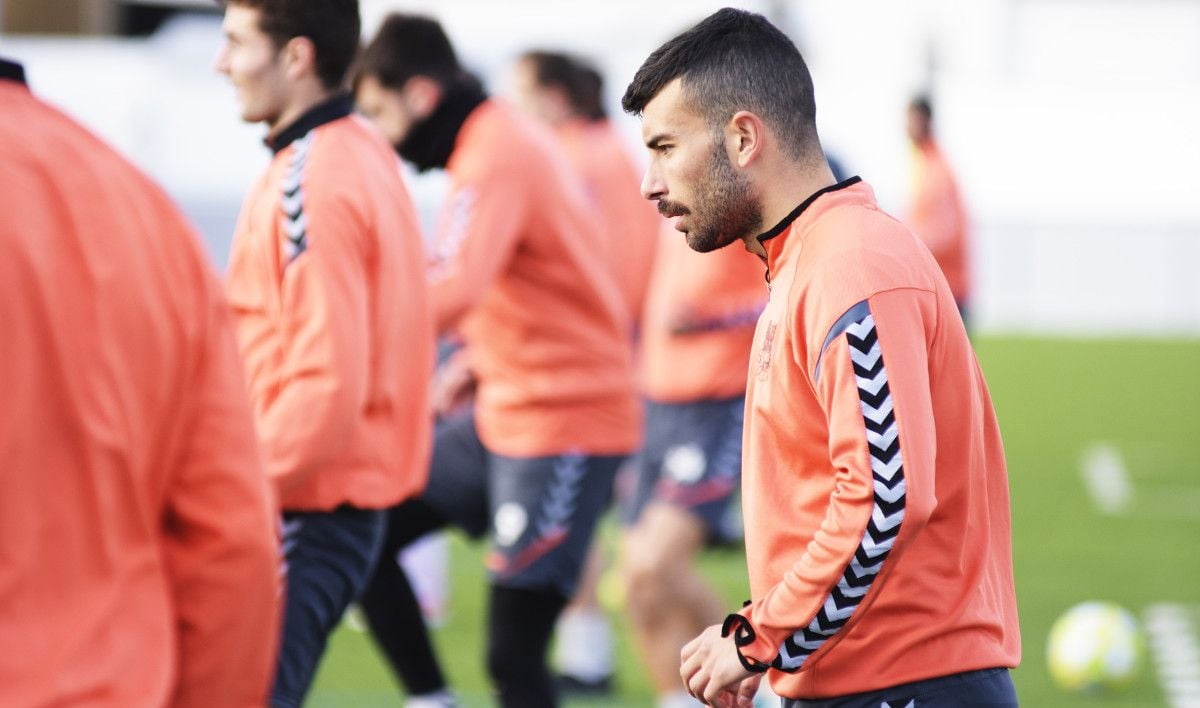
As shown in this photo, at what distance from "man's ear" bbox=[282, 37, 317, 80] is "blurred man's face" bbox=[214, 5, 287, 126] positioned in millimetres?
16

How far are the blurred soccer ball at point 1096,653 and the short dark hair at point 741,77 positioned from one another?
14.6 feet

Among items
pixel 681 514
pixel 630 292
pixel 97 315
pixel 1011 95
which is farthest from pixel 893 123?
pixel 97 315

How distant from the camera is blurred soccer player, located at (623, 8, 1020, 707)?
2713mm

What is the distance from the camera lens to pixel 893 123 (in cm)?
2730

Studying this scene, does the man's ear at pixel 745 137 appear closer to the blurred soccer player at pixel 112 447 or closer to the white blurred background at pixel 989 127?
the blurred soccer player at pixel 112 447

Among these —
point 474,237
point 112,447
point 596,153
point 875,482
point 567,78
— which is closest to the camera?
point 112,447

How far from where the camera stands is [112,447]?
2.09m

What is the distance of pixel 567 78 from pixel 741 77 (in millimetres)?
5930

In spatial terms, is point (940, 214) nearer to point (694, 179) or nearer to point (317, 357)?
point (317, 357)

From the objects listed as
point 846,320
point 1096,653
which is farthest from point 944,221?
point 846,320

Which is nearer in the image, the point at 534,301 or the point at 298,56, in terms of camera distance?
the point at 298,56

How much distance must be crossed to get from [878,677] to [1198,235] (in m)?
25.3

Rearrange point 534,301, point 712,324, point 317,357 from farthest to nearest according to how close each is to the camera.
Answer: point 712,324, point 534,301, point 317,357

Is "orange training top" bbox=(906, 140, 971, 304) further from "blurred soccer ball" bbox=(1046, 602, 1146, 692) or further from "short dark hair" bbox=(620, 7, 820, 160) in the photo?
"short dark hair" bbox=(620, 7, 820, 160)
